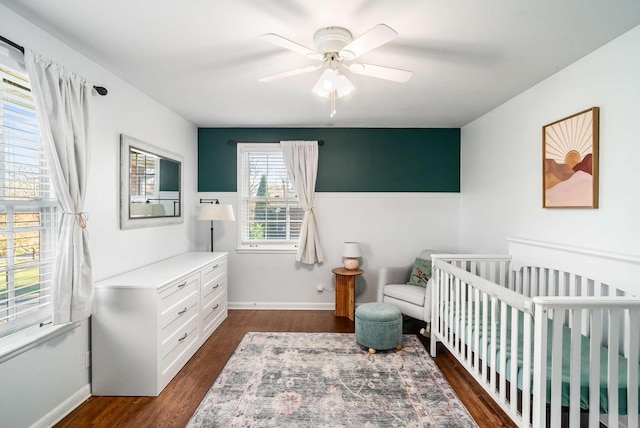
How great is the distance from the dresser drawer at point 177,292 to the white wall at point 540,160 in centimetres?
306

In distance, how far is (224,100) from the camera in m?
3.04

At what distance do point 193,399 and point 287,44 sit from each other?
241 centimetres

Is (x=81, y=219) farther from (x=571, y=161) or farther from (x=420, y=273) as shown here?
(x=571, y=161)

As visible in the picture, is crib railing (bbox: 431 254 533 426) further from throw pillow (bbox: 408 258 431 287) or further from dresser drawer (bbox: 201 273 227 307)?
dresser drawer (bbox: 201 273 227 307)

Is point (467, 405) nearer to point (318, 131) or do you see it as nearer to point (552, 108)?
point (552, 108)

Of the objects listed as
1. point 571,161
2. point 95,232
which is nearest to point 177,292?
point 95,232

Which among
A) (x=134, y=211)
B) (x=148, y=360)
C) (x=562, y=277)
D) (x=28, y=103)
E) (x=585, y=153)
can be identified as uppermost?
(x=28, y=103)

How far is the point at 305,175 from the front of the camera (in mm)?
3963

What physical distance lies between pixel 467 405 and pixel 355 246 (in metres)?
1.96

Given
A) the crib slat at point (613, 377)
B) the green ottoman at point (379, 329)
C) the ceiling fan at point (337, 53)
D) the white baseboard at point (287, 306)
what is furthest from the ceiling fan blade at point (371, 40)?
the white baseboard at point (287, 306)

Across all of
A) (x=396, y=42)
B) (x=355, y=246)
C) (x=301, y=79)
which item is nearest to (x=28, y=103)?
(x=301, y=79)

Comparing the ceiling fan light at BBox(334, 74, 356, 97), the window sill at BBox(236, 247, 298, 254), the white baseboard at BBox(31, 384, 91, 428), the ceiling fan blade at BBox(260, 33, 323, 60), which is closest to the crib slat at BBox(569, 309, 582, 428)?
the ceiling fan light at BBox(334, 74, 356, 97)

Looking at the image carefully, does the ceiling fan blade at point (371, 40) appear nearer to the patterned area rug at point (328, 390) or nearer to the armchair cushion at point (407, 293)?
the patterned area rug at point (328, 390)

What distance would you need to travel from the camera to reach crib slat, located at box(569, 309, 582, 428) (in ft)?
4.60
